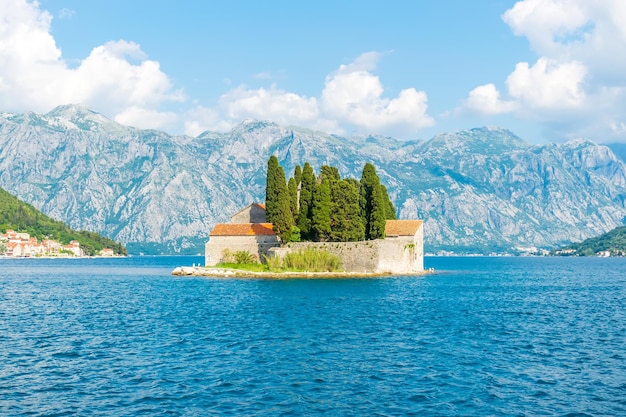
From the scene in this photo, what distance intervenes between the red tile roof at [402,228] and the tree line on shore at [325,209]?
11.8 ft

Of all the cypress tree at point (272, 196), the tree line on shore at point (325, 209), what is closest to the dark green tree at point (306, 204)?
the tree line on shore at point (325, 209)

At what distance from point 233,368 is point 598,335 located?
21443 mm

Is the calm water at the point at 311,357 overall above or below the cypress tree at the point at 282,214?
below

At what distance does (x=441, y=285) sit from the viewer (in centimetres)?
7469

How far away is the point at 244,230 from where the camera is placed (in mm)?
90938

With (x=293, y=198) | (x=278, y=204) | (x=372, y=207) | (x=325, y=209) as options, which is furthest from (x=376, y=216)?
(x=278, y=204)

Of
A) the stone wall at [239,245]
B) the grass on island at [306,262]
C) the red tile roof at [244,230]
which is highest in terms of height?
the red tile roof at [244,230]

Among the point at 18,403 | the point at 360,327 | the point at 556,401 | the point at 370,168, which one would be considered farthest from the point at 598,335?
the point at 370,168

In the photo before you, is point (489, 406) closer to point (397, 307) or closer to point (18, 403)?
point (18, 403)

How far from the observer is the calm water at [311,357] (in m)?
21.5

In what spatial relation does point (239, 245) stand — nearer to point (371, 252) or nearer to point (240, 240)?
point (240, 240)

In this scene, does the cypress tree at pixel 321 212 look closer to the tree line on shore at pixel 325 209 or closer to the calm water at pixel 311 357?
the tree line on shore at pixel 325 209

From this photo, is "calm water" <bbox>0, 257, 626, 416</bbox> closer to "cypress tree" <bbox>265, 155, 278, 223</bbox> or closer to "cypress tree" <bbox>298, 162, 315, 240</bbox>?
"cypress tree" <bbox>298, 162, 315, 240</bbox>

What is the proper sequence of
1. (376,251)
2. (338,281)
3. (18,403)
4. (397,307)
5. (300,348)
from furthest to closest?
(376,251) < (338,281) < (397,307) < (300,348) < (18,403)
